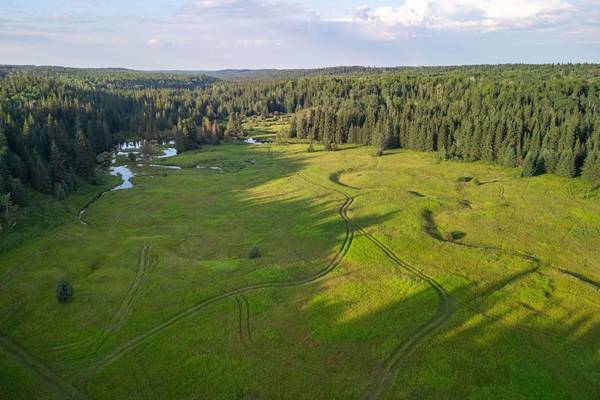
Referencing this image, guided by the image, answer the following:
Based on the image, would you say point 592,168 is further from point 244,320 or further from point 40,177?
point 40,177

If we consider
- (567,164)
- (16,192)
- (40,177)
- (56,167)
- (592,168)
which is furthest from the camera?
(567,164)

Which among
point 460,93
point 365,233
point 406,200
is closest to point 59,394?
A: point 365,233

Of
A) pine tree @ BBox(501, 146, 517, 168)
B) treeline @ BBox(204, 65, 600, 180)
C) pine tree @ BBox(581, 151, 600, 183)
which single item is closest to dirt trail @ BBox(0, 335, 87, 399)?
treeline @ BBox(204, 65, 600, 180)

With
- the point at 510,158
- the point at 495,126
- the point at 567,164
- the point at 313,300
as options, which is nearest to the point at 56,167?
the point at 313,300

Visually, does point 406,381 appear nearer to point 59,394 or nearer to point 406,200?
point 59,394

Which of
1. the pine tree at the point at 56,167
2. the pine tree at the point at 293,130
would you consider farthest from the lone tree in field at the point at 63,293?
the pine tree at the point at 293,130

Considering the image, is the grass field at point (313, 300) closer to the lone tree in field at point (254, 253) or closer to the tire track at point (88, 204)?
the lone tree in field at point (254, 253)
